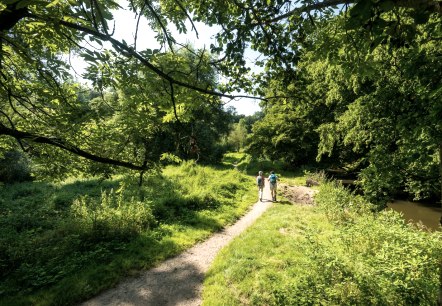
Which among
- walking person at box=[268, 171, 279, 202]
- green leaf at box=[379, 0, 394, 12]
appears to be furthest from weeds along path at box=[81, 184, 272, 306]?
walking person at box=[268, 171, 279, 202]

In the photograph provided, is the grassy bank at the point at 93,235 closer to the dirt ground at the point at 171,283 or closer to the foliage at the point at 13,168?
the dirt ground at the point at 171,283

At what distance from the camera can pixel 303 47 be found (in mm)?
3406

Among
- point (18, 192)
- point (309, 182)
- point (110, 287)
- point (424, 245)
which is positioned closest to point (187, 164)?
point (309, 182)

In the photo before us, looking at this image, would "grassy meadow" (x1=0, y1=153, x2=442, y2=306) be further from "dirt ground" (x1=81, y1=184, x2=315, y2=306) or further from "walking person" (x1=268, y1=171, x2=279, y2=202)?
"walking person" (x1=268, y1=171, x2=279, y2=202)

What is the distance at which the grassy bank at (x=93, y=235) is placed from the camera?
251 inches

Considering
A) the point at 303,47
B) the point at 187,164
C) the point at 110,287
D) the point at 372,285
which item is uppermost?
the point at 303,47

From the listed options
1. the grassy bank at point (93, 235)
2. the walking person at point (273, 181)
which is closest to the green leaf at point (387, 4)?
the grassy bank at point (93, 235)

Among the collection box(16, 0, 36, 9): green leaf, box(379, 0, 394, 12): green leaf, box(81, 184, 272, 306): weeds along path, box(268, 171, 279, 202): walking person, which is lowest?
box(81, 184, 272, 306): weeds along path

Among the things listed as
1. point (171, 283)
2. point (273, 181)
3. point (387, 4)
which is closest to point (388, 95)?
point (387, 4)

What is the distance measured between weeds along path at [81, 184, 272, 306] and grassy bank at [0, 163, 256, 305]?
327mm

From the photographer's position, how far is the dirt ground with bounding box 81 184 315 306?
19.5ft

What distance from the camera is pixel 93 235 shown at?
866cm

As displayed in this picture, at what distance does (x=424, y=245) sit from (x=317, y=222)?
5.07m

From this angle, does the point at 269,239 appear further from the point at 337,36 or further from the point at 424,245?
the point at 337,36
